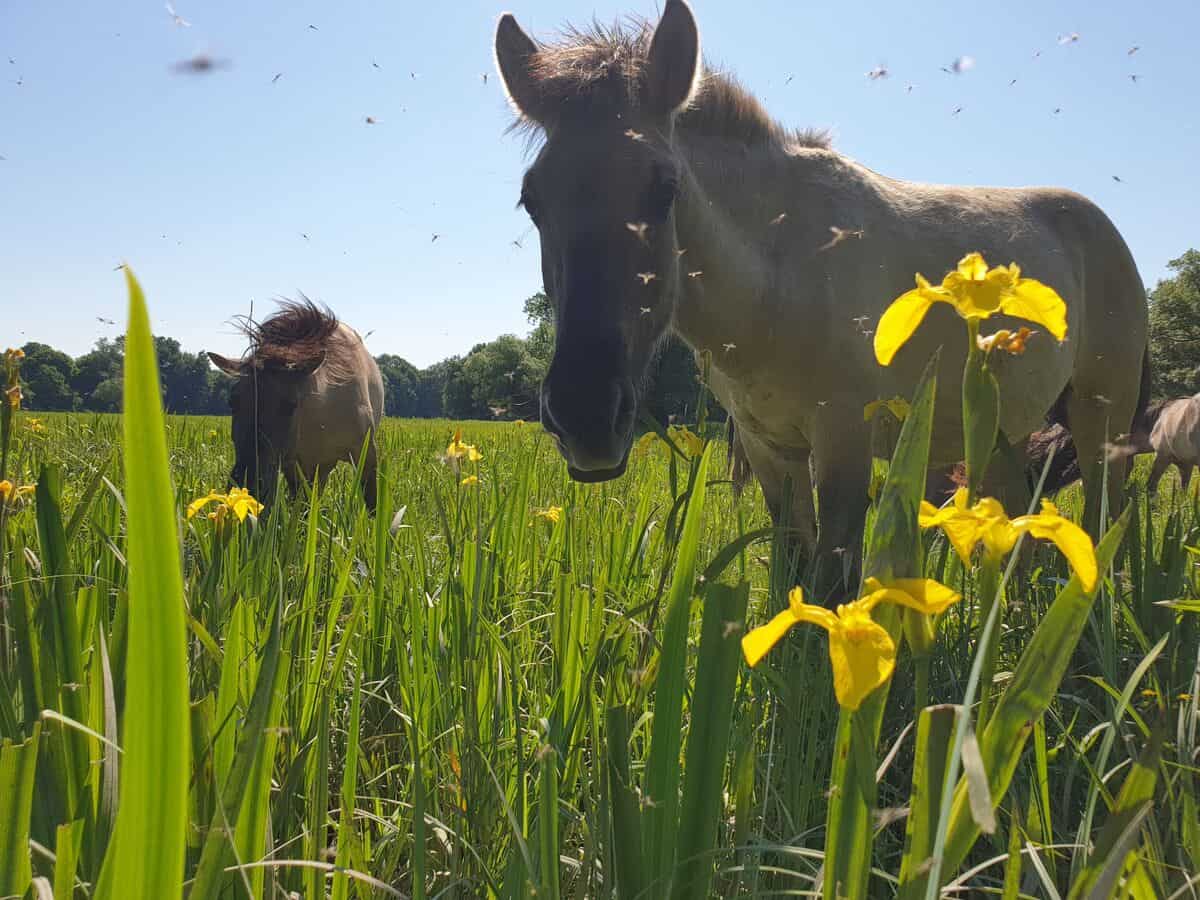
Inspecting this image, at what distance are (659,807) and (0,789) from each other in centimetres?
67

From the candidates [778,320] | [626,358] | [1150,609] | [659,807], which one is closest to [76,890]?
[659,807]

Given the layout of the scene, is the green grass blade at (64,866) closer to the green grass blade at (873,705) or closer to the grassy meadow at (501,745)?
the grassy meadow at (501,745)

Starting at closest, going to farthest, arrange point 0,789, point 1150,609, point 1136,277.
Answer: point 0,789 → point 1150,609 → point 1136,277

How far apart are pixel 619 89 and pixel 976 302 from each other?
2359mm

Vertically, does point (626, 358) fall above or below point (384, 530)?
above

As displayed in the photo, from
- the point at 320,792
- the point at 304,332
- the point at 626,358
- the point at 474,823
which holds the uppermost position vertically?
the point at 304,332

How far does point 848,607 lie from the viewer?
21.6 inches

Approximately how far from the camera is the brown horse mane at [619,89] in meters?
2.68

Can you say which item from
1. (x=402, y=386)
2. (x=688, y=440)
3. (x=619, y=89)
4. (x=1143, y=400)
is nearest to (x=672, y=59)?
(x=619, y=89)

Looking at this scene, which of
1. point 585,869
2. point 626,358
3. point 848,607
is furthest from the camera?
point 626,358

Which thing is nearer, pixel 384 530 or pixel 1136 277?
pixel 384 530

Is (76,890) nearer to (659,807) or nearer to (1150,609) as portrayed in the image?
(659,807)

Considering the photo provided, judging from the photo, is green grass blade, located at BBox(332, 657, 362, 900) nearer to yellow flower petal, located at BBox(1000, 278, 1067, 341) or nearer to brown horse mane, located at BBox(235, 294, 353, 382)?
yellow flower petal, located at BBox(1000, 278, 1067, 341)

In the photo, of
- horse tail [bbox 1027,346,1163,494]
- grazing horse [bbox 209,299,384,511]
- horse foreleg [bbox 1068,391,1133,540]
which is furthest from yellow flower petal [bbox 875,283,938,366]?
grazing horse [bbox 209,299,384,511]
